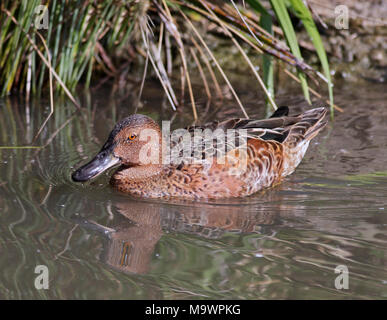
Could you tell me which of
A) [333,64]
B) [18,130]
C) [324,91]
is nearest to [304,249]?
[18,130]

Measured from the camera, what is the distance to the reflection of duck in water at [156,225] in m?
3.73

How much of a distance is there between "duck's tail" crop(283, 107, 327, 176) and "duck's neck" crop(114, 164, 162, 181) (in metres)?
1.00

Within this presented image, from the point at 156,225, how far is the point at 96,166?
0.72 m

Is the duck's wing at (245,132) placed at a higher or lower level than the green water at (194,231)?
higher

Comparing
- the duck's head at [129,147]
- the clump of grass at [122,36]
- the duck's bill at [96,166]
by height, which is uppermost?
the clump of grass at [122,36]

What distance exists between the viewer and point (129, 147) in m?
4.76

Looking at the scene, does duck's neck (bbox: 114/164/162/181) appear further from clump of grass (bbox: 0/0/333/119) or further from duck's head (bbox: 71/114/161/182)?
clump of grass (bbox: 0/0/333/119)

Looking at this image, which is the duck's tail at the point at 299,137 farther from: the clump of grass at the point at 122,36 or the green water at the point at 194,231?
the clump of grass at the point at 122,36

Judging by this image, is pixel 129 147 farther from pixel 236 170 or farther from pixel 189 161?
pixel 236 170

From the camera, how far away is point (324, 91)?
23.1 feet

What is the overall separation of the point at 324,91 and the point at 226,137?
2.54 metres

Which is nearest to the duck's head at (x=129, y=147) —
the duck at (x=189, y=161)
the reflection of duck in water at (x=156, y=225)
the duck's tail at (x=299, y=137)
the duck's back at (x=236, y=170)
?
the duck at (x=189, y=161)

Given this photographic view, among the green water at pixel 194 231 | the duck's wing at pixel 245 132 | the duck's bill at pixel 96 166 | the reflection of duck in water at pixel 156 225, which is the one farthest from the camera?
the duck's wing at pixel 245 132

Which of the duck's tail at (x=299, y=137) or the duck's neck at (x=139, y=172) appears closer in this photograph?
the duck's neck at (x=139, y=172)
